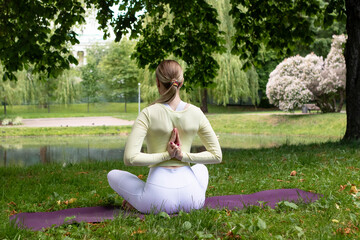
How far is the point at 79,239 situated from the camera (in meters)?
3.09

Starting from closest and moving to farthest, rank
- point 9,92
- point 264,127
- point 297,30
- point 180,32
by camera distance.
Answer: point 297,30, point 180,32, point 264,127, point 9,92

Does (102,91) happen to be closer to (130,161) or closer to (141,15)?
(141,15)

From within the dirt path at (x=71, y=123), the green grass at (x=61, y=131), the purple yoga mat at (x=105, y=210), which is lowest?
the green grass at (x=61, y=131)

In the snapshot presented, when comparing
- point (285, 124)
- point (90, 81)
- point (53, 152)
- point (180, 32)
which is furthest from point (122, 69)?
point (180, 32)

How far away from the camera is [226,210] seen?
390 cm

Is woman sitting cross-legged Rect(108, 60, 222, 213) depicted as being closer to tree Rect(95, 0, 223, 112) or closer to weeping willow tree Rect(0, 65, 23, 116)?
tree Rect(95, 0, 223, 112)

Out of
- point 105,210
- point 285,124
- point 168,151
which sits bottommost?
point 285,124

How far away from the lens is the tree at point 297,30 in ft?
34.6

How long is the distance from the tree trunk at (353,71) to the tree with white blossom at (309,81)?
14.3 meters

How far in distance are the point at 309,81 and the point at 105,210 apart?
23227mm

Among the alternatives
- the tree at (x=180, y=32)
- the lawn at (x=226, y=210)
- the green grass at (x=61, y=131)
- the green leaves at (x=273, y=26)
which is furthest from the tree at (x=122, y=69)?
the lawn at (x=226, y=210)

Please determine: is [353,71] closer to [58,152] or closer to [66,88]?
[58,152]

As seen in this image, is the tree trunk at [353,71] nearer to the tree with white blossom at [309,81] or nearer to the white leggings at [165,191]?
the white leggings at [165,191]

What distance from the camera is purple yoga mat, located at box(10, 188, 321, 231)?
11.6 feet
